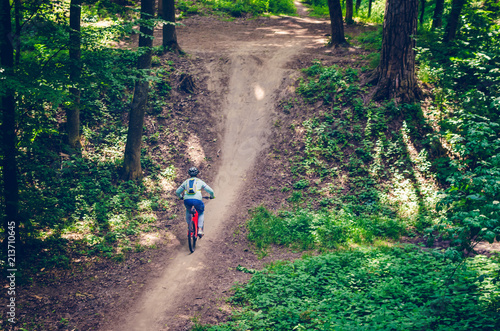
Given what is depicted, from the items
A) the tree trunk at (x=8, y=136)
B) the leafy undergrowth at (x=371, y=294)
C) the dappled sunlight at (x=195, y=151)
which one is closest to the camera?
the leafy undergrowth at (x=371, y=294)

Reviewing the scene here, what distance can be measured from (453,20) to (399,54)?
12.6 feet

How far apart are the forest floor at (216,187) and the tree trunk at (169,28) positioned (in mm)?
764

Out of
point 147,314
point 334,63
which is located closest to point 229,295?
point 147,314

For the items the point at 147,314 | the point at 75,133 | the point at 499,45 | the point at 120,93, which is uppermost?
the point at 499,45

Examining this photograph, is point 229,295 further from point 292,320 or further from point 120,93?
point 120,93

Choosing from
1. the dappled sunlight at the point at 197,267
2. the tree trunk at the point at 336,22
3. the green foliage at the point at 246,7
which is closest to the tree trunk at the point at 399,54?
the tree trunk at the point at 336,22

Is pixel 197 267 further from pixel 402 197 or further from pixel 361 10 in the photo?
pixel 361 10

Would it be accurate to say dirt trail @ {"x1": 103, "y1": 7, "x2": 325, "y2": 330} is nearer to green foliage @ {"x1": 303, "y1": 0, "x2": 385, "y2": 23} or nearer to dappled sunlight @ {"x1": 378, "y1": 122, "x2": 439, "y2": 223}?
green foliage @ {"x1": 303, "y1": 0, "x2": 385, "y2": 23}

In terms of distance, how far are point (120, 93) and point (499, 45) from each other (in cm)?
1516

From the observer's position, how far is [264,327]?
6227mm

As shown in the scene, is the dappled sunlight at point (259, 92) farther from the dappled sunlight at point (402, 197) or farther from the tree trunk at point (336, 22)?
the dappled sunlight at point (402, 197)

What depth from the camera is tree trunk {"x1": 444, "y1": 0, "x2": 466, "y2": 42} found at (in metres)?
14.2

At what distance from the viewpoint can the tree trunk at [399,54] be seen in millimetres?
12954

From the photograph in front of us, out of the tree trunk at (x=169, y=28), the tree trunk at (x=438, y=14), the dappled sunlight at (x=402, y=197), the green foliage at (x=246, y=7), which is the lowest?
the dappled sunlight at (x=402, y=197)
